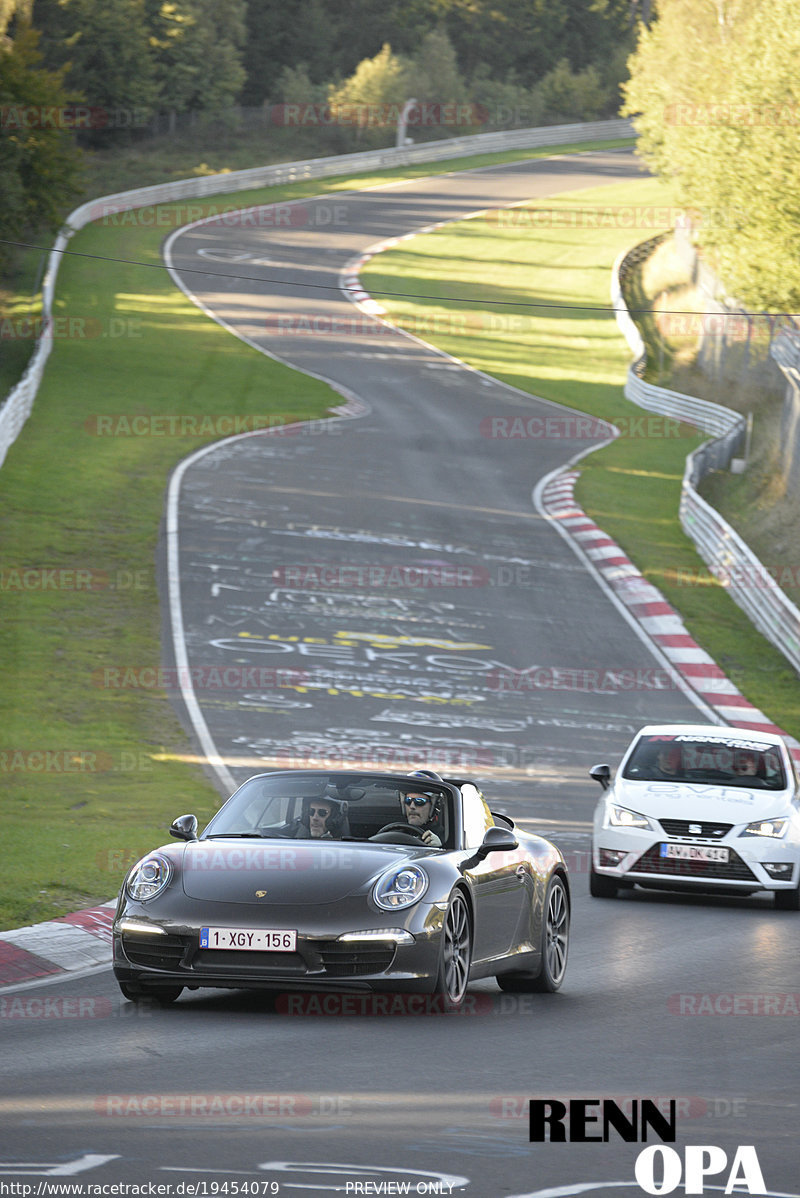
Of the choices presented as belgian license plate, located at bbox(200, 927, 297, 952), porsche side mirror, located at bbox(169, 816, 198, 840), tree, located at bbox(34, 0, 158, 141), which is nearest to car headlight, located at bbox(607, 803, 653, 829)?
porsche side mirror, located at bbox(169, 816, 198, 840)

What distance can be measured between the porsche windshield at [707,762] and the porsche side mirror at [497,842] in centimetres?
630

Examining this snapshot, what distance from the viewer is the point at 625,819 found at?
589 inches

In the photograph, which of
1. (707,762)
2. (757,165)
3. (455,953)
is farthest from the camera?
(757,165)

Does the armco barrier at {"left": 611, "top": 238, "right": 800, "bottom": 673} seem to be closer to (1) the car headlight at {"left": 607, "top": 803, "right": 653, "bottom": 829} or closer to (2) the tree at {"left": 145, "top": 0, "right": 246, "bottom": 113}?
(1) the car headlight at {"left": 607, "top": 803, "right": 653, "bottom": 829}

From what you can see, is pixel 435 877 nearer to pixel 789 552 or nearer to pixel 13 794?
pixel 13 794

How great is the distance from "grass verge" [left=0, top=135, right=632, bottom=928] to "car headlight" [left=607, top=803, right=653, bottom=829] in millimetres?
3829

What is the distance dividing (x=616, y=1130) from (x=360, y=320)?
53275 mm

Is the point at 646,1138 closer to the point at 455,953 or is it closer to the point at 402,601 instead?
the point at 455,953

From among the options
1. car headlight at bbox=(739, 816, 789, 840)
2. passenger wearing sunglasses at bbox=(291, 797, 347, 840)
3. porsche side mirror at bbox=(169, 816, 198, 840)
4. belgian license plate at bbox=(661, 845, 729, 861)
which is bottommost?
belgian license plate at bbox=(661, 845, 729, 861)

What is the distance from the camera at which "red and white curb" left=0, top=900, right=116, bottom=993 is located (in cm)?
977

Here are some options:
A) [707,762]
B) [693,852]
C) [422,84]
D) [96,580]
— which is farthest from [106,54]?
[693,852]

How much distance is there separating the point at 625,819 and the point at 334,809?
19.3 ft

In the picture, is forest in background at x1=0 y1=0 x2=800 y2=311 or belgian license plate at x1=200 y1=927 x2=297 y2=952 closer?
belgian license plate at x1=200 y1=927 x2=297 y2=952

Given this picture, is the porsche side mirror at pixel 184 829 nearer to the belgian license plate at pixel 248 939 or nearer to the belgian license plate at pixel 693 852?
the belgian license plate at pixel 248 939
